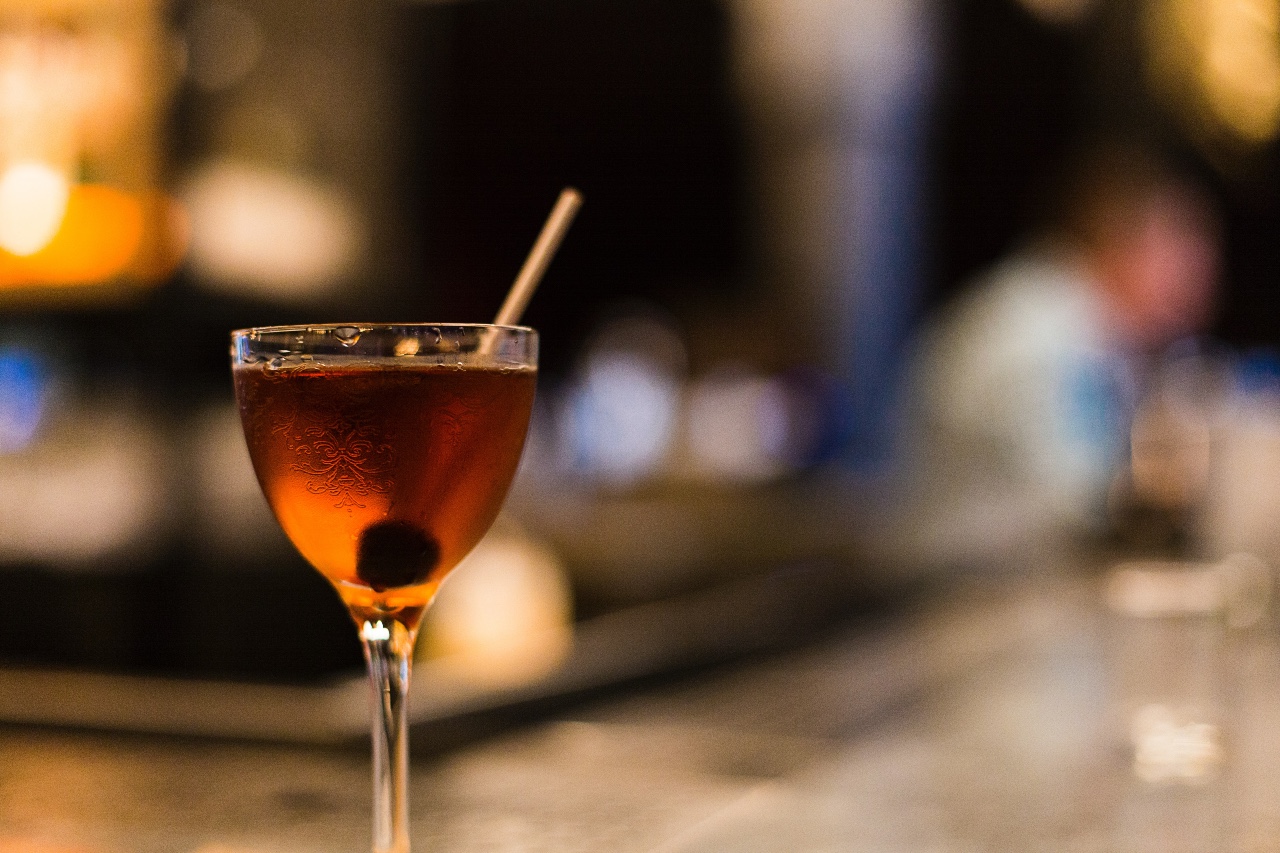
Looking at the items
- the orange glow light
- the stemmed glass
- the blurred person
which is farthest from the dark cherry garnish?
the orange glow light

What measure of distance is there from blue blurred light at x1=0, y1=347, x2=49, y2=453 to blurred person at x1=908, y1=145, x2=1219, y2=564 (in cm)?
212

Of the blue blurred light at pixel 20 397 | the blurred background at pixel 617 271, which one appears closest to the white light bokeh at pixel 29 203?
the blurred background at pixel 617 271

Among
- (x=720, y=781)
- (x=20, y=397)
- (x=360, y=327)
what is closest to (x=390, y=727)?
(x=360, y=327)

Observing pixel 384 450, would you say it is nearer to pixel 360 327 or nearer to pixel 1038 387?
pixel 360 327

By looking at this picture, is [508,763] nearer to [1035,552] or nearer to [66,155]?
[1035,552]

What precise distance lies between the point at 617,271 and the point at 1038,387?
2.92 metres

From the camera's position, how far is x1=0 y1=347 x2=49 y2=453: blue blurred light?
299 cm

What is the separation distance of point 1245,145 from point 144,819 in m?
6.53

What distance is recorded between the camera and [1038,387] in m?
4.19

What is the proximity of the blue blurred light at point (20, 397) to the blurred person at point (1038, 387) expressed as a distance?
2121mm

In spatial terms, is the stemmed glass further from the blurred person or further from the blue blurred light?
the blue blurred light

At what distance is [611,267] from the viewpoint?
663 cm

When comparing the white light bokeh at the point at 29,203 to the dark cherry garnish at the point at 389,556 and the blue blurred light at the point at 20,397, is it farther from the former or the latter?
the dark cherry garnish at the point at 389,556

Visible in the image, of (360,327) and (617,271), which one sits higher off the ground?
(617,271)
